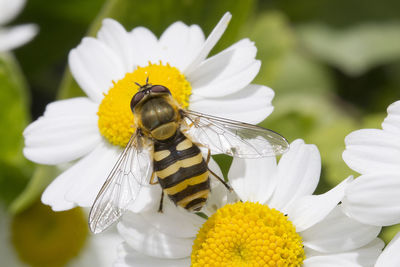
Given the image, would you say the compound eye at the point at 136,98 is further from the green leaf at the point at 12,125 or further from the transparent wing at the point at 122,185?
the green leaf at the point at 12,125

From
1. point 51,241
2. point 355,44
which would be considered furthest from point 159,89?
point 355,44

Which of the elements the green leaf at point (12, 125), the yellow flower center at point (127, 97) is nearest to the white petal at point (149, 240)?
the yellow flower center at point (127, 97)

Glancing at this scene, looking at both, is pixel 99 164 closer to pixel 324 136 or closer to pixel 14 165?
pixel 14 165

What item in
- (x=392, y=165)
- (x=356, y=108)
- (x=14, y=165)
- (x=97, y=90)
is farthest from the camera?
(x=356, y=108)

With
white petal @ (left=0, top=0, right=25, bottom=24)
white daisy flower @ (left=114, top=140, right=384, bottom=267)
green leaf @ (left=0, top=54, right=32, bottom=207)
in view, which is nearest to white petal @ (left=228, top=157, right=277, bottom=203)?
white daisy flower @ (left=114, top=140, right=384, bottom=267)

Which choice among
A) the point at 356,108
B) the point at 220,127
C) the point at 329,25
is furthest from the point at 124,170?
the point at 329,25

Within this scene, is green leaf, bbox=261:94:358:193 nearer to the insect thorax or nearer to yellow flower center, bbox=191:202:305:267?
yellow flower center, bbox=191:202:305:267

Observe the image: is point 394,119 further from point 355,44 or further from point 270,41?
point 355,44
